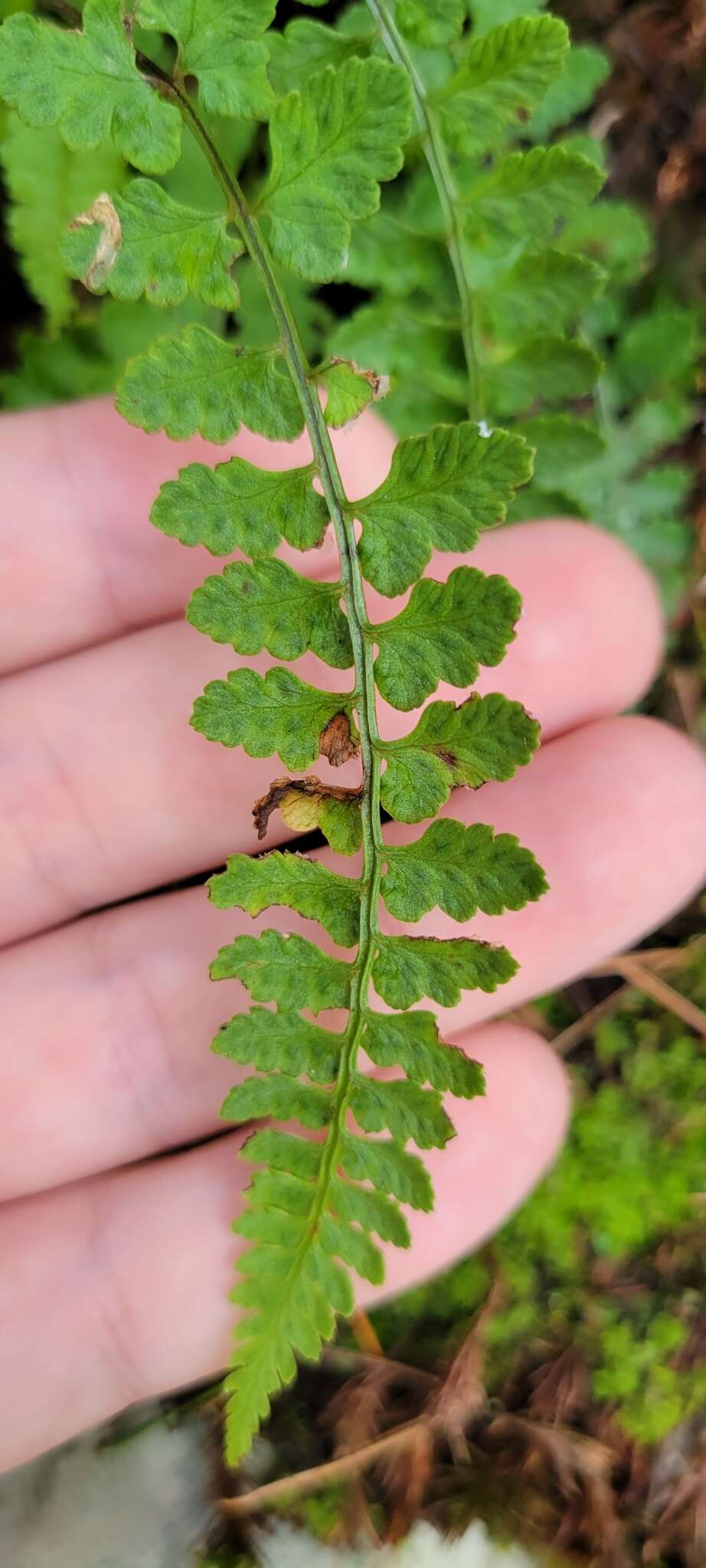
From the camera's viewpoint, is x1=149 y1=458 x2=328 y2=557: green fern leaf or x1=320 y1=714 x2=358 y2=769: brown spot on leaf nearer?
x1=149 y1=458 x2=328 y2=557: green fern leaf

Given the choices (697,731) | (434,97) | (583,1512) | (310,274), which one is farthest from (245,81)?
(583,1512)

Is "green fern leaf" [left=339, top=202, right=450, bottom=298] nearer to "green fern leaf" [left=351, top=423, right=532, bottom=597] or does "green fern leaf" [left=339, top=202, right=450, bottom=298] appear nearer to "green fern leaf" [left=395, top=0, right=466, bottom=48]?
"green fern leaf" [left=395, top=0, right=466, bottom=48]

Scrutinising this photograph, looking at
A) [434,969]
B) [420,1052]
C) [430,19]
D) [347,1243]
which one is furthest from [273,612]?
[347,1243]

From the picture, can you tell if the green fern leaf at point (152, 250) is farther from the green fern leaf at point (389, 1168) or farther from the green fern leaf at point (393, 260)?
the green fern leaf at point (389, 1168)

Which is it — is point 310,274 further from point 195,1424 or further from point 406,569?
point 195,1424

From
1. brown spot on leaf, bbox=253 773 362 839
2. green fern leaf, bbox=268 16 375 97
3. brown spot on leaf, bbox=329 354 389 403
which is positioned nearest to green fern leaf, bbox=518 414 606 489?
brown spot on leaf, bbox=329 354 389 403

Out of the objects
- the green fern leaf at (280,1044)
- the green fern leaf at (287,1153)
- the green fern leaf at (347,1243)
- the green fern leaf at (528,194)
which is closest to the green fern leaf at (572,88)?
the green fern leaf at (528,194)
